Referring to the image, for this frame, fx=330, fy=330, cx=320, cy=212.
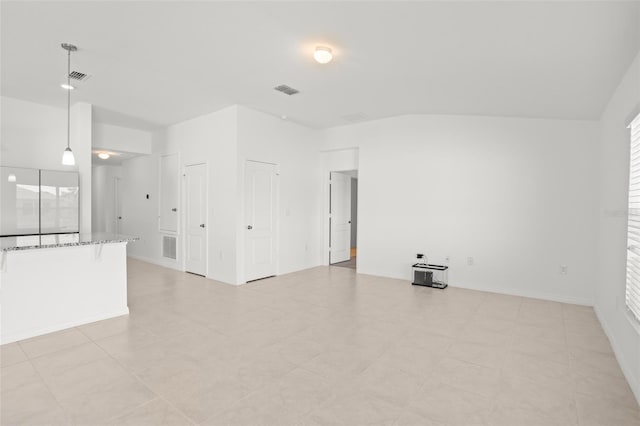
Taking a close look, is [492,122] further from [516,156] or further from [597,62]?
[597,62]

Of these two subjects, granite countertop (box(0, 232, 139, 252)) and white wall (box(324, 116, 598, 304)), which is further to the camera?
white wall (box(324, 116, 598, 304))

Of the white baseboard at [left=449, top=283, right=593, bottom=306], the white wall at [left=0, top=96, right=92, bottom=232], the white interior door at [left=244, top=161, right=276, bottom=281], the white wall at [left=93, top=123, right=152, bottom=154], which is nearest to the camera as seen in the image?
the white baseboard at [left=449, top=283, right=593, bottom=306]

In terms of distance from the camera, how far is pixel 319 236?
7.41 m

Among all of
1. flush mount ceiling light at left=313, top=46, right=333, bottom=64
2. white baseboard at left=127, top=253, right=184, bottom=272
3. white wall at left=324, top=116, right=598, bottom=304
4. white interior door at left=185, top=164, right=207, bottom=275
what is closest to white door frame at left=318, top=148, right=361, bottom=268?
white wall at left=324, top=116, right=598, bottom=304

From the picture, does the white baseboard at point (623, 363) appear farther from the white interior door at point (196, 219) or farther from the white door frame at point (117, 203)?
the white door frame at point (117, 203)

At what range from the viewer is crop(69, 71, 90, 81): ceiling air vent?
4.14m

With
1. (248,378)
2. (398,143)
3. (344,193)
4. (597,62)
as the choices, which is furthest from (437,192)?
(248,378)

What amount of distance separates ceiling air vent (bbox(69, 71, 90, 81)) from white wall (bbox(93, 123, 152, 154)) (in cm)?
272

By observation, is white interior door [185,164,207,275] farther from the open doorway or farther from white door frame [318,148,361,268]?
the open doorway

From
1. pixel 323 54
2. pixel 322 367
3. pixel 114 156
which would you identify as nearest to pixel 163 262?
pixel 114 156

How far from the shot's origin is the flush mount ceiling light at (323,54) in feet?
10.8

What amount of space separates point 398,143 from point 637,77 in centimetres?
367

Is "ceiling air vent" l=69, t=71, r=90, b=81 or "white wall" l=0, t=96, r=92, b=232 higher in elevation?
"ceiling air vent" l=69, t=71, r=90, b=81

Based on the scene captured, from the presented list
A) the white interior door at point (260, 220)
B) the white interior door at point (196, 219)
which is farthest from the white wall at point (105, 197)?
the white interior door at point (260, 220)
